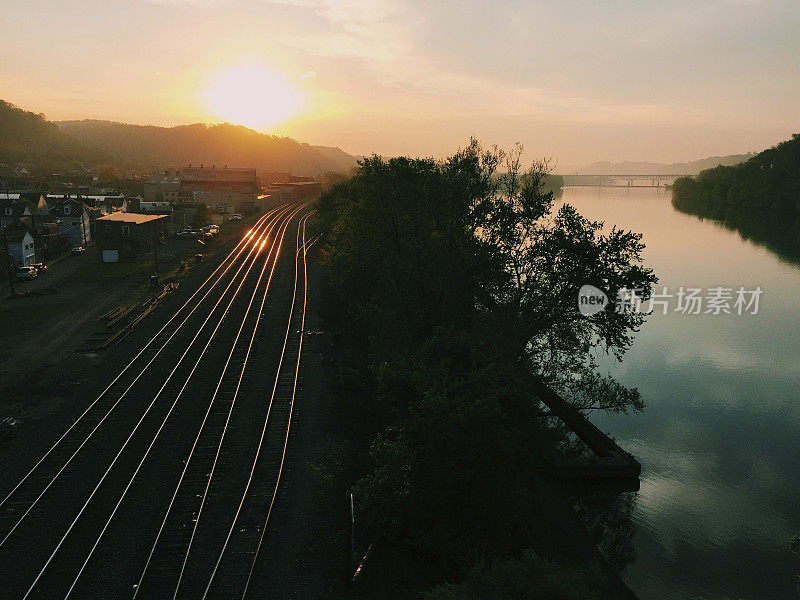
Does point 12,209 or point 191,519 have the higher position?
point 12,209

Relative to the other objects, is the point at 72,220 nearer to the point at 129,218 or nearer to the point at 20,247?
the point at 129,218

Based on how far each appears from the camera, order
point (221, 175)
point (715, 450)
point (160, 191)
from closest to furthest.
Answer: point (715, 450)
point (160, 191)
point (221, 175)

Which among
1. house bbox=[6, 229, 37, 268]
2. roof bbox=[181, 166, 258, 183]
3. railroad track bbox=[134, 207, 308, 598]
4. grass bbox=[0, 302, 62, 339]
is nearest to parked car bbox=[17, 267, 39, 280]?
house bbox=[6, 229, 37, 268]

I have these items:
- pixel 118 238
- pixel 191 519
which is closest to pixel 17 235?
pixel 118 238

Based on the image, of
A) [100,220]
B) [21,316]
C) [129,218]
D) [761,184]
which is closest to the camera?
[21,316]

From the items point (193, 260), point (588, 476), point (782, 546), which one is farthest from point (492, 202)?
point (193, 260)

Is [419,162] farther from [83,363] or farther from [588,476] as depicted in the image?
[83,363]

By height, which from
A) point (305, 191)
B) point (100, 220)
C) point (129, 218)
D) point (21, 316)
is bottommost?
point (21, 316)
